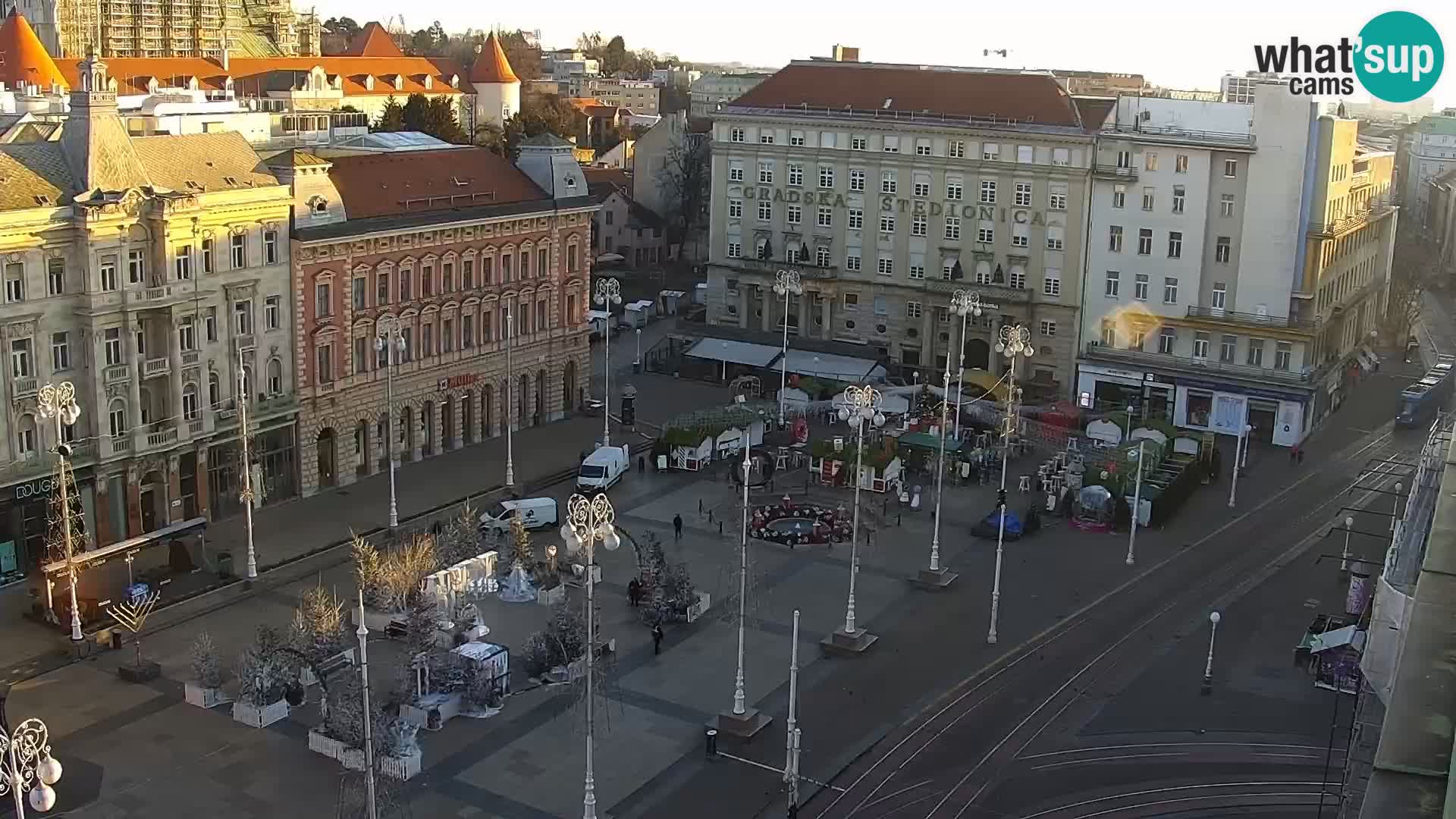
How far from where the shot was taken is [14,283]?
166 feet

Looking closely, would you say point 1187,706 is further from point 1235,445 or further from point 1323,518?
point 1235,445

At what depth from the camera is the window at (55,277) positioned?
169ft

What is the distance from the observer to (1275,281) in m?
79.4

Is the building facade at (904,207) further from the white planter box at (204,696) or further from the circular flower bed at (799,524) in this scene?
the white planter box at (204,696)

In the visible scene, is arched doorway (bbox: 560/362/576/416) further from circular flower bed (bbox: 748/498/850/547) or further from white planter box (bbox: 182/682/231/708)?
white planter box (bbox: 182/682/231/708)

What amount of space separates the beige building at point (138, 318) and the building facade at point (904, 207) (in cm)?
3893

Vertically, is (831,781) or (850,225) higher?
(850,225)

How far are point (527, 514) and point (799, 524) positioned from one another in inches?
445

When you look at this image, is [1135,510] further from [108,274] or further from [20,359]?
[20,359]

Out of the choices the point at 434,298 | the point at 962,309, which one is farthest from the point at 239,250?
the point at 962,309

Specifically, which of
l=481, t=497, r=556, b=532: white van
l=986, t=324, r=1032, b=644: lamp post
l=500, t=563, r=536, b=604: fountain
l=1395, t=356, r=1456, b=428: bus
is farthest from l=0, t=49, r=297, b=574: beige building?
l=1395, t=356, r=1456, b=428: bus

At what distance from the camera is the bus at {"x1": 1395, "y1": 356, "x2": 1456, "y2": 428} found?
269ft

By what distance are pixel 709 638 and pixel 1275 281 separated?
45061mm

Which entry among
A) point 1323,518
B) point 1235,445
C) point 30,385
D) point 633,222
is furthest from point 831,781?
point 633,222
